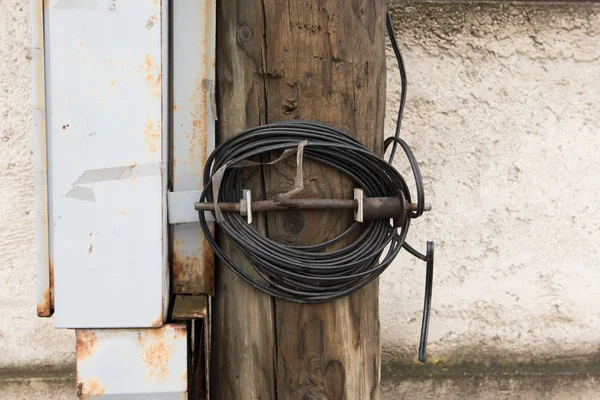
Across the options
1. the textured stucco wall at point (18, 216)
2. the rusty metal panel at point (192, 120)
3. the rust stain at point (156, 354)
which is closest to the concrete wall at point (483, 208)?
the textured stucco wall at point (18, 216)

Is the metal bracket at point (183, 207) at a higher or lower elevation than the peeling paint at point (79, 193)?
lower

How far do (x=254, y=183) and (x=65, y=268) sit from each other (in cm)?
40

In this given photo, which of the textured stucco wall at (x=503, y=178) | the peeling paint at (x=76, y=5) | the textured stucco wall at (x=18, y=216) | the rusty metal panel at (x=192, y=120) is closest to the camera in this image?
the peeling paint at (x=76, y=5)

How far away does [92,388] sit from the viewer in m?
0.98

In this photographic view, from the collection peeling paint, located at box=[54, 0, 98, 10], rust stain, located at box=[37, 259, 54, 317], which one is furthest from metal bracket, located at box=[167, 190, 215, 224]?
peeling paint, located at box=[54, 0, 98, 10]

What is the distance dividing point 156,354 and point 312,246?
0.38 meters

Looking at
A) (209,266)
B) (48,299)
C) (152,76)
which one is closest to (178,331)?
(209,266)

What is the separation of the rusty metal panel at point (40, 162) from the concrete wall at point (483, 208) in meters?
0.86

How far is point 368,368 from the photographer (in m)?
1.10

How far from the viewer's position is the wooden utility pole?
1.00 meters

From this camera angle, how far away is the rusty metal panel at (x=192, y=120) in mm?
1029

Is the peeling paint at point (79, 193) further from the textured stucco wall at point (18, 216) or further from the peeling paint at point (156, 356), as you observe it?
the textured stucco wall at point (18, 216)

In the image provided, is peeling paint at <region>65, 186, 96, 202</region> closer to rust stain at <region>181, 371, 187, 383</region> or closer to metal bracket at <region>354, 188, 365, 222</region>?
rust stain at <region>181, 371, 187, 383</region>

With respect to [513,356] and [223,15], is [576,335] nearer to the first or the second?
[513,356]
